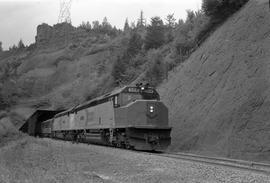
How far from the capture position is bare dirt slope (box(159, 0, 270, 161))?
21.0 metres

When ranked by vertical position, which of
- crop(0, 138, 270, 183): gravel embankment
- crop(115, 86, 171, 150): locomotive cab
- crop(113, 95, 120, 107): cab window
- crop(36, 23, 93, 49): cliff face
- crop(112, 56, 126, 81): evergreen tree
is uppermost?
crop(36, 23, 93, 49): cliff face

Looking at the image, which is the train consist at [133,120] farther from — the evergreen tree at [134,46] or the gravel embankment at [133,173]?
the evergreen tree at [134,46]

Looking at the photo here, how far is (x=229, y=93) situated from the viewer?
81.8 feet

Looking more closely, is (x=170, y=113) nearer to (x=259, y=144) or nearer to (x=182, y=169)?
(x=259, y=144)

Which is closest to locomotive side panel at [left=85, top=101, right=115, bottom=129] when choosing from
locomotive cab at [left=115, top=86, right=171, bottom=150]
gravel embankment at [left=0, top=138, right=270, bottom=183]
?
locomotive cab at [left=115, top=86, right=171, bottom=150]

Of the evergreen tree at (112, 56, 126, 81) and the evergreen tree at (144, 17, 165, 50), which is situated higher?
the evergreen tree at (144, 17, 165, 50)

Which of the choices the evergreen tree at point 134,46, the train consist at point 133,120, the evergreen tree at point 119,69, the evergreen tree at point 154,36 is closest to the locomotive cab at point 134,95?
the train consist at point 133,120

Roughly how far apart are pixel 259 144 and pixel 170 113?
1141 cm

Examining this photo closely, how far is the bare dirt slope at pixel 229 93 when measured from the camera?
21.0 metres

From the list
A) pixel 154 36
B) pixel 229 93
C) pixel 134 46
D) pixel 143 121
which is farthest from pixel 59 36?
pixel 143 121

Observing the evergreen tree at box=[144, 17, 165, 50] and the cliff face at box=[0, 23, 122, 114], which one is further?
the cliff face at box=[0, 23, 122, 114]

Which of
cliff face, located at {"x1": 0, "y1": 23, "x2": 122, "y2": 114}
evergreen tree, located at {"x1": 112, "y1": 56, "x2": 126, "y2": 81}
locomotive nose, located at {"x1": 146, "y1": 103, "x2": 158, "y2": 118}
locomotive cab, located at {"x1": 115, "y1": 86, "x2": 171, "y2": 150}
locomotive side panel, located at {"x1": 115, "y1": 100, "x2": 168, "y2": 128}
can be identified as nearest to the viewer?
locomotive cab, located at {"x1": 115, "y1": 86, "x2": 171, "y2": 150}

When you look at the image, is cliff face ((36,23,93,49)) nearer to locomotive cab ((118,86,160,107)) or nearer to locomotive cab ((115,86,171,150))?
locomotive cab ((118,86,160,107))

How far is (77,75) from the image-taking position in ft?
318
